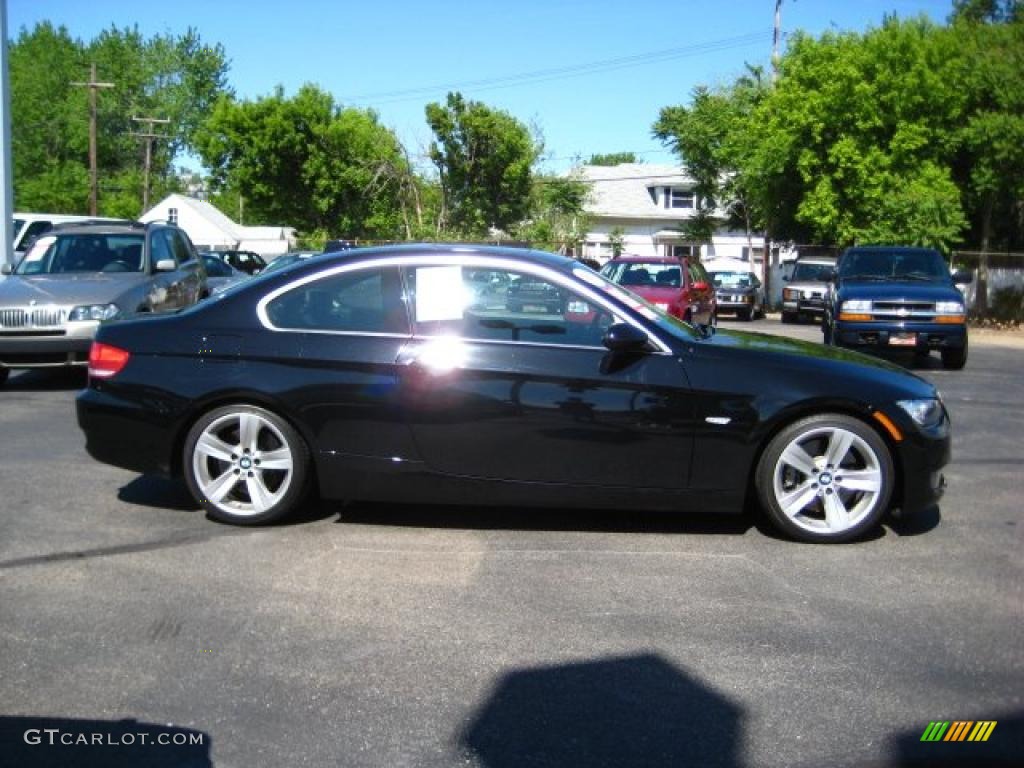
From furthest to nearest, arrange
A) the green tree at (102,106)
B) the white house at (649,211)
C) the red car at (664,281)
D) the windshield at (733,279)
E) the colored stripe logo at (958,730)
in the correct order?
the green tree at (102,106) → the white house at (649,211) → the windshield at (733,279) → the red car at (664,281) → the colored stripe logo at (958,730)

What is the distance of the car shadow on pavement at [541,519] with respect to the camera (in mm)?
6012

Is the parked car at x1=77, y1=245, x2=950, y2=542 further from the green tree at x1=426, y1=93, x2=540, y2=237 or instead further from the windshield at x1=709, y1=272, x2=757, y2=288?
the green tree at x1=426, y1=93, x2=540, y2=237

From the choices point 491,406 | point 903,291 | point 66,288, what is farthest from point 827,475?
point 903,291

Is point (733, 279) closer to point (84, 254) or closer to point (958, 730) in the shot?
point (84, 254)

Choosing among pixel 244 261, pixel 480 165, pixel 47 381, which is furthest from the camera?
pixel 480 165

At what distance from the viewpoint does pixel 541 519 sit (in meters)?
6.18

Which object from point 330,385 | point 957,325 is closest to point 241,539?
point 330,385

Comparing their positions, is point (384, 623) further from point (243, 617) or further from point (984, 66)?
point (984, 66)

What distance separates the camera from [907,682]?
395 centimetres

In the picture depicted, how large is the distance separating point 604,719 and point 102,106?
82.6 meters

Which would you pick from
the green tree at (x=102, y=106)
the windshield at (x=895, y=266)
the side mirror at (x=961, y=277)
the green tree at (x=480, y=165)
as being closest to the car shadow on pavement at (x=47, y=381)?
the windshield at (x=895, y=266)

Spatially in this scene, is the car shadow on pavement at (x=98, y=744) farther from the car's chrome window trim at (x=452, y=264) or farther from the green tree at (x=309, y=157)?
the green tree at (x=309, y=157)

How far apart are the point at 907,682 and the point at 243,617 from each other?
2.70 meters

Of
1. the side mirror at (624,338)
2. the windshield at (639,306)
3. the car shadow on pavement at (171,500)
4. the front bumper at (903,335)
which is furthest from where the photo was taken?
the front bumper at (903,335)
